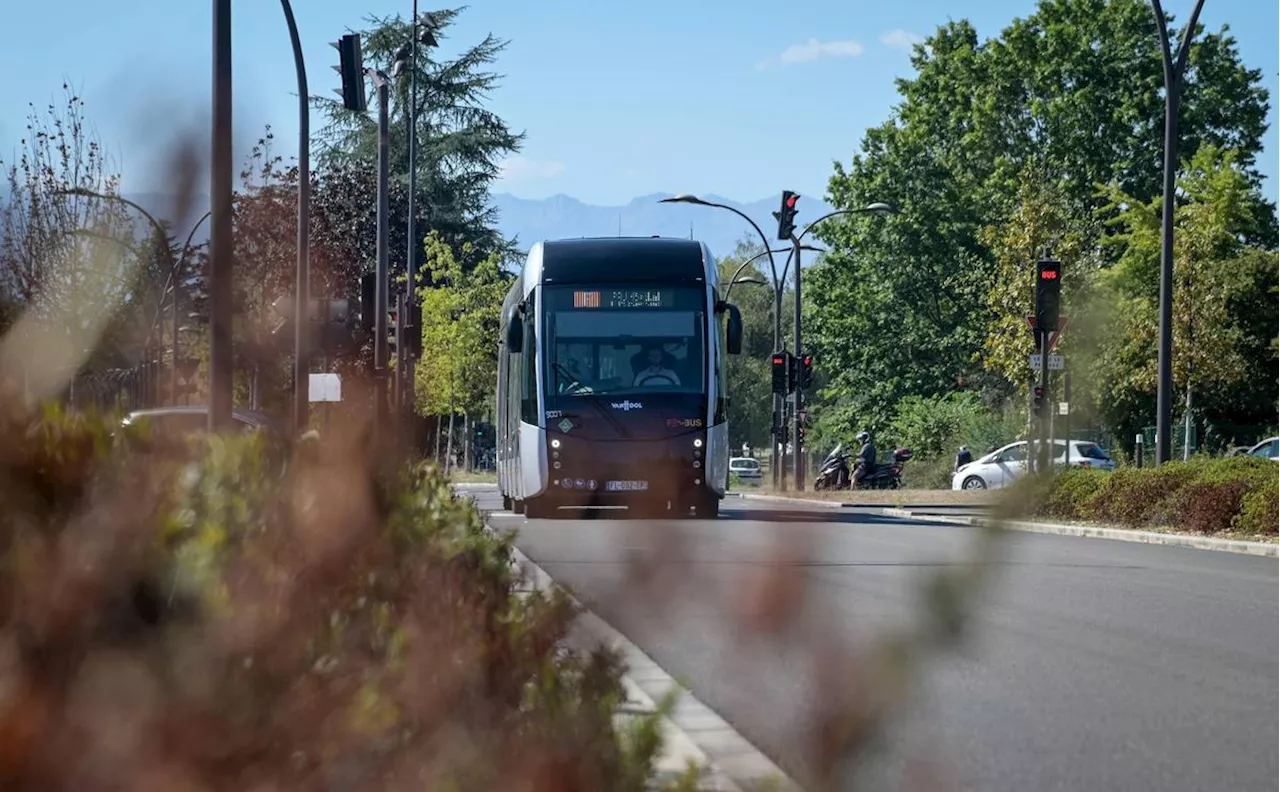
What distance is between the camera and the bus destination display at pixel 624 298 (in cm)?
2348

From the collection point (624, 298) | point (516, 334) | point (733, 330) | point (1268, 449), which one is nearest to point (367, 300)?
point (516, 334)

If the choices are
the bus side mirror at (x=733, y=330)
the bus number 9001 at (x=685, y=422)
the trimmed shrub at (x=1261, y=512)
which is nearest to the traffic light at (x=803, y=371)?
the bus side mirror at (x=733, y=330)

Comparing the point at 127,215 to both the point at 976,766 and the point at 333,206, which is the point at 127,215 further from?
the point at 333,206

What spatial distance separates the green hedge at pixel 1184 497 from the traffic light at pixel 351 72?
360 inches

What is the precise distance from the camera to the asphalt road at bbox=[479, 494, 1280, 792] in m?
1.84

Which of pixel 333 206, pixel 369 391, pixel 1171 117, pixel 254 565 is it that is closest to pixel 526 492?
pixel 1171 117

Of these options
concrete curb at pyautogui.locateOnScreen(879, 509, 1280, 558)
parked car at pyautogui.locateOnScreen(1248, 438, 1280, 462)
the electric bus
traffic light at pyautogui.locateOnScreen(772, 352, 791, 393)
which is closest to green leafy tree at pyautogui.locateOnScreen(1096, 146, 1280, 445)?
parked car at pyautogui.locateOnScreen(1248, 438, 1280, 462)

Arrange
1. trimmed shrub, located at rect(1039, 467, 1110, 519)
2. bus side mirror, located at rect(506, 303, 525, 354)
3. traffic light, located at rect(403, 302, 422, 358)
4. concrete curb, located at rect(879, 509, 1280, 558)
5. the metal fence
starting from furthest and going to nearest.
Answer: traffic light, located at rect(403, 302, 422, 358) < trimmed shrub, located at rect(1039, 467, 1110, 519) < bus side mirror, located at rect(506, 303, 525, 354) < concrete curb, located at rect(879, 509, 1280, 558) < the metal fence

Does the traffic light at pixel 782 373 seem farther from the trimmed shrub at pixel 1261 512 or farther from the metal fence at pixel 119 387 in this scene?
the metal fence at pixel 119 387

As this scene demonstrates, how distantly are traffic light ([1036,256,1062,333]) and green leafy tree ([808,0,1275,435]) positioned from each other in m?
33.4

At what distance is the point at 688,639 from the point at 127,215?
151 centimetres

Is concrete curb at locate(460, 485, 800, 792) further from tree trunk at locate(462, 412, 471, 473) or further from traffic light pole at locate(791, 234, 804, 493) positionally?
tree trunk at locate(462, 412, 471, 473)

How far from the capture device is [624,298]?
23516 mm

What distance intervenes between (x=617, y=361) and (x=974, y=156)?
43614 millimetres
